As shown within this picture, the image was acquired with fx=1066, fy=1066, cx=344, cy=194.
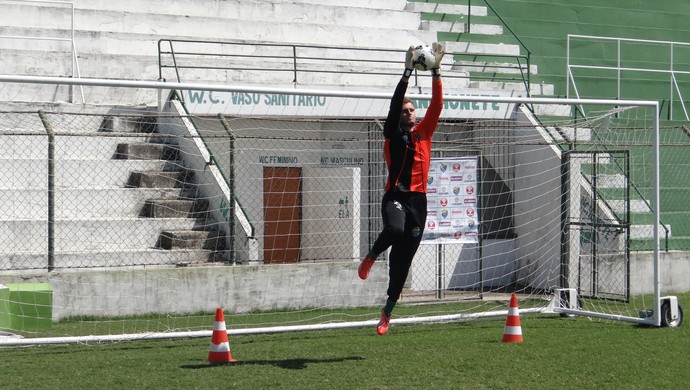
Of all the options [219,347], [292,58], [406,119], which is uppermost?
[292,58]

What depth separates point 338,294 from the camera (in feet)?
46.2

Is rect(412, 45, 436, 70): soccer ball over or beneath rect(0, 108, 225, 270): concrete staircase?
over

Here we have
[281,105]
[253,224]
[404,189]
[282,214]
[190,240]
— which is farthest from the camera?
[281,105]

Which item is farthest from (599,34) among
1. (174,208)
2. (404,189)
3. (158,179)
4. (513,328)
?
(404,189)

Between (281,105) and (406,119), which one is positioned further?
(281,105)

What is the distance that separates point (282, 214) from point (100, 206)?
2.44 metres

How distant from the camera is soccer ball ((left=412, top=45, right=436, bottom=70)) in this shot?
8891 mm

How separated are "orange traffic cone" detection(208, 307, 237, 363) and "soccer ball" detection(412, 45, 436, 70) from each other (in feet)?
8.78

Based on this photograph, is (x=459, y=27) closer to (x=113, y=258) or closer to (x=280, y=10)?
(x=280, y=10)

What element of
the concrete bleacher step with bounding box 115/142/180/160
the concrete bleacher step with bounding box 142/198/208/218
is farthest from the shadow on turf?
the concrete bleacher step with bounding box 115/142/180/160

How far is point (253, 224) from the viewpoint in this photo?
46.6 ft

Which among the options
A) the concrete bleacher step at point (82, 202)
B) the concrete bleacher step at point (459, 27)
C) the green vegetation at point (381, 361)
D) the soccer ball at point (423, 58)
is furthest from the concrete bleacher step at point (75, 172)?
the concrete bleacher step at point (459, 27)

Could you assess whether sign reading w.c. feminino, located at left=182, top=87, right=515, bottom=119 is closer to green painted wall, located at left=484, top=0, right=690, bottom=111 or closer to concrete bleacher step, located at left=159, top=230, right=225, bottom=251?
concrete bleacher step, located at left=159, top=230, right=225, bottom=251

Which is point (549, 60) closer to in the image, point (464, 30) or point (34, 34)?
point (464, 30)
